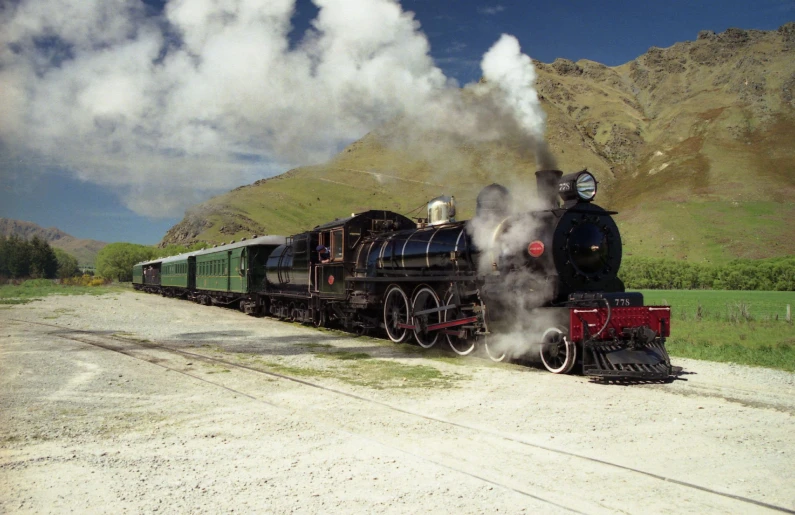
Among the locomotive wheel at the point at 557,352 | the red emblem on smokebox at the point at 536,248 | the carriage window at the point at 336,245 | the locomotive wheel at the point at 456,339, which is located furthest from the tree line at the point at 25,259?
the locomotive wheel at the point at 557,352

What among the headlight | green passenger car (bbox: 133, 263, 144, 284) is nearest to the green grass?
green passenger car (bbox: 133, 263, 144, 284)

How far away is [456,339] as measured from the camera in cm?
1384

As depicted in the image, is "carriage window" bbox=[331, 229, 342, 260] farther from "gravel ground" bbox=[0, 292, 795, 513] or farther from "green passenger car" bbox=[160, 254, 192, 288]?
"green passenger car" bbox=[160, 254, 192, 288]

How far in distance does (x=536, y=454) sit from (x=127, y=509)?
151 inches

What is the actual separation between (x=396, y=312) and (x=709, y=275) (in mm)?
52694

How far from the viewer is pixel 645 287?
2357 inches

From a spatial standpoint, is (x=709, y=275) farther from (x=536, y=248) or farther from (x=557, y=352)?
(x=557, y=352)

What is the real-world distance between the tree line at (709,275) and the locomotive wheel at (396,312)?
46.0 m

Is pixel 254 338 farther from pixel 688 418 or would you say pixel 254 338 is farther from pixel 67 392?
pixel 688 418

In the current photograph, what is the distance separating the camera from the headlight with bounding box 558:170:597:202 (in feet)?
37.2

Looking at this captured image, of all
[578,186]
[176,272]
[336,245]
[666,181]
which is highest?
[666,181]

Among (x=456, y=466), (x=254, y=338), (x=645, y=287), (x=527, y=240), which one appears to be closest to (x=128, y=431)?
(x=456, y=466)

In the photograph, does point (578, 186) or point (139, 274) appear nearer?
point (578, 186)

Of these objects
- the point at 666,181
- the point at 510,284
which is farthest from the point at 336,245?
the point at 666,181
